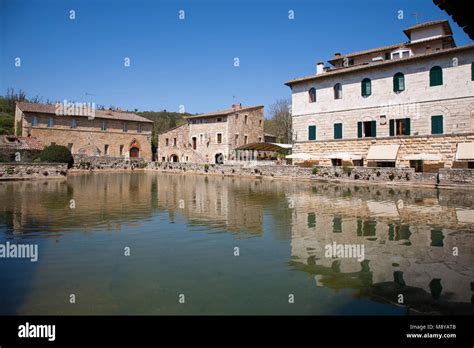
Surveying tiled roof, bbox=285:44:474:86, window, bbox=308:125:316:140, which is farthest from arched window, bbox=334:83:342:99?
window, bbox=308:125:316:140

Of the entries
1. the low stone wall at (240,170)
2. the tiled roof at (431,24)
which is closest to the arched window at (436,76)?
the tiled roof at (431,24)

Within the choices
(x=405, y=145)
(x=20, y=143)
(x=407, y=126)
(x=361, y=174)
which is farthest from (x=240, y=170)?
(x=20, y=143)

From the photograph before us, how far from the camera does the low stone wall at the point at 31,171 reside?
1067 inches

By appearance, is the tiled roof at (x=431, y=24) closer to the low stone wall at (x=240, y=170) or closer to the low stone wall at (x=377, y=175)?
the low stone wall at (x=377, y=175)

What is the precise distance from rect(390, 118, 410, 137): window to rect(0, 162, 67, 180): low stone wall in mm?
27637

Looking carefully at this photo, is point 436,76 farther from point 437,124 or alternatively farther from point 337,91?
point 337,91

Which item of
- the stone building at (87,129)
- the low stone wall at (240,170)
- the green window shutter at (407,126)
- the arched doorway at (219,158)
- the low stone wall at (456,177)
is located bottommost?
the low stone wall at (456,177)

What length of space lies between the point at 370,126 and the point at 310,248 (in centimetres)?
2359

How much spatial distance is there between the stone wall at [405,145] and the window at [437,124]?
40 centimetres

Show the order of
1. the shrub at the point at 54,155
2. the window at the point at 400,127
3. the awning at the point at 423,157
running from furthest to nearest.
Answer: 1. the shrub at the point at 54,155
2. the window at the point at 400,127
3. the awning at the point at 423,157

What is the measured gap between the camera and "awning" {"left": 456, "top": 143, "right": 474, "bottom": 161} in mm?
22969

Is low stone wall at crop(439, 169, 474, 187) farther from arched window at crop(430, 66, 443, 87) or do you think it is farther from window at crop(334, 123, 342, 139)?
window at crop(334, 123, 342, 139)
